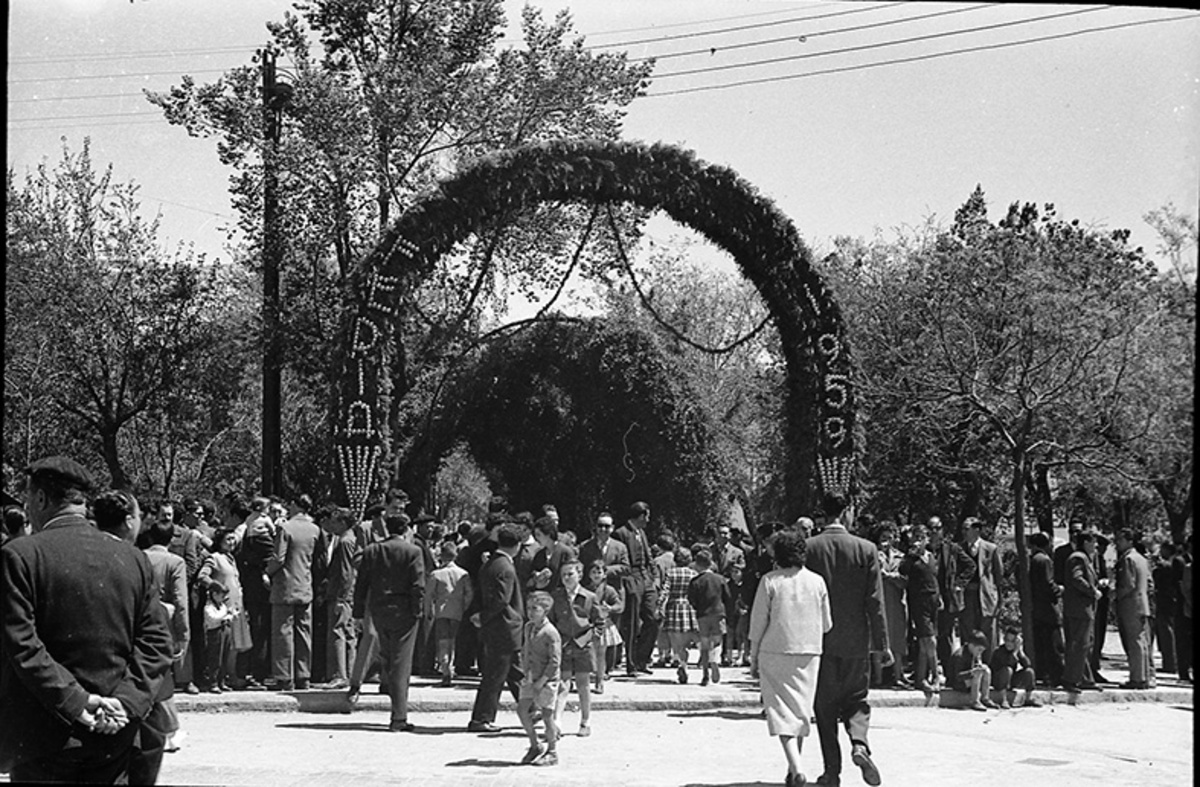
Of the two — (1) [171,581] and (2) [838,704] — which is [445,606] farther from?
(2) [838,704]

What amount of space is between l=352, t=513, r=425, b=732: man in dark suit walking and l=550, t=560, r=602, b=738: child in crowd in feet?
4.27

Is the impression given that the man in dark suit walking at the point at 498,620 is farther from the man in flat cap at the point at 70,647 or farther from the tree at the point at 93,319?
the tree at the point at 93,319

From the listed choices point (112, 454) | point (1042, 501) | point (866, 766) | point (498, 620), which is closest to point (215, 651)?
point (498, 620)

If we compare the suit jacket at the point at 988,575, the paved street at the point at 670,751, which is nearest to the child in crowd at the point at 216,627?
the paved street at the point at 670,751

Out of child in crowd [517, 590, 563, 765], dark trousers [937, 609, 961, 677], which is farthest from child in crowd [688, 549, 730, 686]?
child in crowd [517, 590, 563, 765]

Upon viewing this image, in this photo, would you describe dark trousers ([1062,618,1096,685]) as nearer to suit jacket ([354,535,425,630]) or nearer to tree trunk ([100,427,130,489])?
suit jacket ([354,535,425,630])

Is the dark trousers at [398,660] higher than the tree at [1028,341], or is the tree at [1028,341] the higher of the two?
the tree at [1028,341]

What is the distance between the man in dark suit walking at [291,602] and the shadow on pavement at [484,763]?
3.53m

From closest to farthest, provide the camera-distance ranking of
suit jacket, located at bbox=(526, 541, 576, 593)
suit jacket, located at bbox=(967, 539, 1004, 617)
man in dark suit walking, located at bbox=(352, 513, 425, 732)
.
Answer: man in dark suit walking, located at bbox=(352, 513, 425, 732), suit jacket, located at bbox=(526, 541, 576, 593), suit jacket, located at bbox=(967, 539, 1004, 617)

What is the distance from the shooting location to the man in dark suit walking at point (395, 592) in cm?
1130

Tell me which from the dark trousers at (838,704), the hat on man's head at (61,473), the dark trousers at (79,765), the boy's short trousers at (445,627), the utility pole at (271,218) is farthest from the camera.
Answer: the utility pole at (271,218)

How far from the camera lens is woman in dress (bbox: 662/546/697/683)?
1449 centimetres

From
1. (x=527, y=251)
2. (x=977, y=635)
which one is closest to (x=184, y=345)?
(x=527, y=251)

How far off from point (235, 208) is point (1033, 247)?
1228 cm
